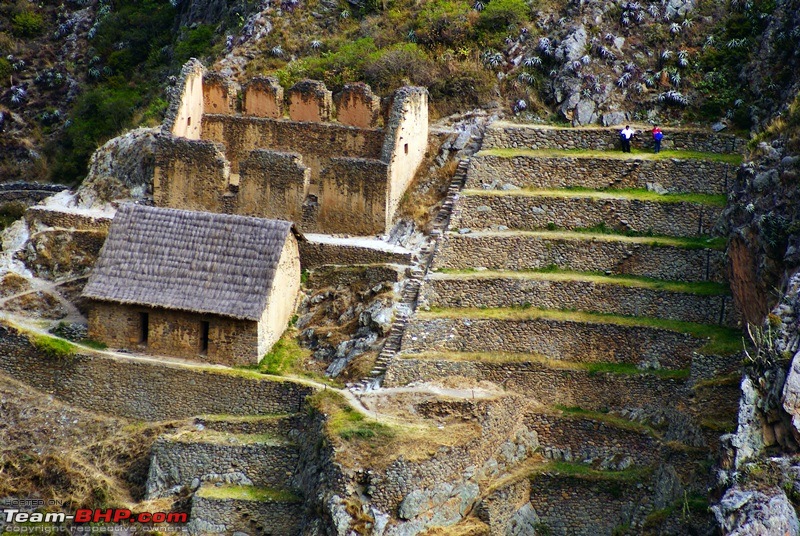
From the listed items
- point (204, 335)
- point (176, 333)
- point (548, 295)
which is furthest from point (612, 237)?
point (176, 333)

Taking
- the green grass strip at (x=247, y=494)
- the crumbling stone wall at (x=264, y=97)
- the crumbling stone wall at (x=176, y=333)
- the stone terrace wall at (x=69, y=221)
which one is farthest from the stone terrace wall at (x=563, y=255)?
the stone terrace wall at (x=69, y=221)

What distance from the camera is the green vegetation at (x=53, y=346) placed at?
45.0 meters

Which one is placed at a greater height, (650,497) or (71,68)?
(71,68)

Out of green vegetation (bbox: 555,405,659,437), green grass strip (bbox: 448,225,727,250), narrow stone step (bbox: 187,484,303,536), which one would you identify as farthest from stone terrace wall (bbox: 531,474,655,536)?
green grass strip (bbox: 448,225,727,250)

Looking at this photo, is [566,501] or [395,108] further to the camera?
[395,108]

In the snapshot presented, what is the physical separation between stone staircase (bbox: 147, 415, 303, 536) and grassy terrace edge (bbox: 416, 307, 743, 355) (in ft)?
17.7

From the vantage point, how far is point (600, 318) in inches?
1741

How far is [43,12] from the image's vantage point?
240 feet

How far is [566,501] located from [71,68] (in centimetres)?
3683

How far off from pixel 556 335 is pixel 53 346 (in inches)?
549

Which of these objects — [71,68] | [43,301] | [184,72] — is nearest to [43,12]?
[71,68]

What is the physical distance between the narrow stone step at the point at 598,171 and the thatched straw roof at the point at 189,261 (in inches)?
269

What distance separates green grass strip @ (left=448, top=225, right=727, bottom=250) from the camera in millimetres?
45500

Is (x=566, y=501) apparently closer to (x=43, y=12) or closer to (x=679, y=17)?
(x=679, y=17)
